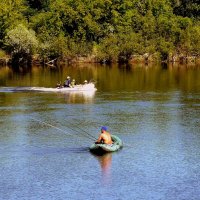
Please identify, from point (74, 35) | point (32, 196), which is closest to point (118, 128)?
point (32, 196)

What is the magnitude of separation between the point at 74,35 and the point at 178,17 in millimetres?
24244

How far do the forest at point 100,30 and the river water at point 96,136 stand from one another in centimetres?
5052

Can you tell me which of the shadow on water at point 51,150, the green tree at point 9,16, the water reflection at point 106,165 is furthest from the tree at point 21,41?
the water reflection at point 106,165

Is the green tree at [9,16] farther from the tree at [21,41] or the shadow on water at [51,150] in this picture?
the shadow on water at [51,150]

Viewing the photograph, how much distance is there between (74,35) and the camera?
132 meters

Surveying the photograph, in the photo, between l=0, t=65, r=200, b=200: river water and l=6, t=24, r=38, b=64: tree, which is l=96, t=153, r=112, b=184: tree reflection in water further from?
l=6, t=24, r=38, b=64: tree

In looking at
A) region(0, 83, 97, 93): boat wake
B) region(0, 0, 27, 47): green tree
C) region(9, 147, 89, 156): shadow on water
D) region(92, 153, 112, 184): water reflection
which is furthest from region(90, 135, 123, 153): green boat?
region(0, 0, 27, 47): green tree

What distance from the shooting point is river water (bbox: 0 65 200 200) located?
1289 inches

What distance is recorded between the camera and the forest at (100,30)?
124688mm

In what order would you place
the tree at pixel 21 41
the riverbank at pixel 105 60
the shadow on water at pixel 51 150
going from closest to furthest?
1. the shadow on water at pixel 51 150
2. the tree at pixel 21 41
3. the riverbank at pixel 105 60

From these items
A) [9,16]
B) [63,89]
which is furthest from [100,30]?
[63,89]

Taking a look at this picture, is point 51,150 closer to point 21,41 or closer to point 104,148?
point 104,148

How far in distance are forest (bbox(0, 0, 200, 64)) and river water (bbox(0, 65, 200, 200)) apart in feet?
166

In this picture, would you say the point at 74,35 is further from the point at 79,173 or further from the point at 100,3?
the point at 79,173
